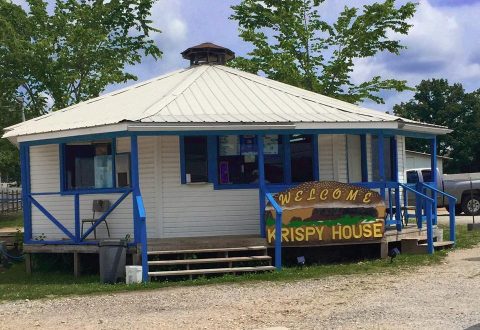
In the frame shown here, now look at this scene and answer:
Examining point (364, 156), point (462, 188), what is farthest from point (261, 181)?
point (462, 188)

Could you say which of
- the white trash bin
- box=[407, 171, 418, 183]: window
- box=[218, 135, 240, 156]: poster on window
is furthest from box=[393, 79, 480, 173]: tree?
the white trash bin

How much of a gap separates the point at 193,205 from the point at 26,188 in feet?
12.2

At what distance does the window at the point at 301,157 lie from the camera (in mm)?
14336

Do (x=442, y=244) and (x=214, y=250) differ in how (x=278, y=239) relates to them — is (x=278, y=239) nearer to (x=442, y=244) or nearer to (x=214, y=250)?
(x=214, y=250)

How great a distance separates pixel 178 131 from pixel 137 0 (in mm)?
14246

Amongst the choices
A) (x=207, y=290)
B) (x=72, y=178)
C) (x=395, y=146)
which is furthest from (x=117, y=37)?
(x=207, y=290)

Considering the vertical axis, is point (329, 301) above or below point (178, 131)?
below

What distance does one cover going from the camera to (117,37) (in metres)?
25.0

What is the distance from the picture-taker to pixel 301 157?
14383 mm

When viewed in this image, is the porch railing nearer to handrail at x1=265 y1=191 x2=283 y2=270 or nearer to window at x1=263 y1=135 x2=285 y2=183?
handrail at x1=265 y1=191 x2=283 y2=270

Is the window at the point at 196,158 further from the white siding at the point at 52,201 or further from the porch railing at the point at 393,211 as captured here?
the white siding at the point at 52,201

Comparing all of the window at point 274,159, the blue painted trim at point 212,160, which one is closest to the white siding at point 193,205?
the blue painted trim at point 212,160

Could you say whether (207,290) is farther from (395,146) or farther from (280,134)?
(395,146)

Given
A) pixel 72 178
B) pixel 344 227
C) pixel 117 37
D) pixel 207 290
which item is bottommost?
pixel 207 290
